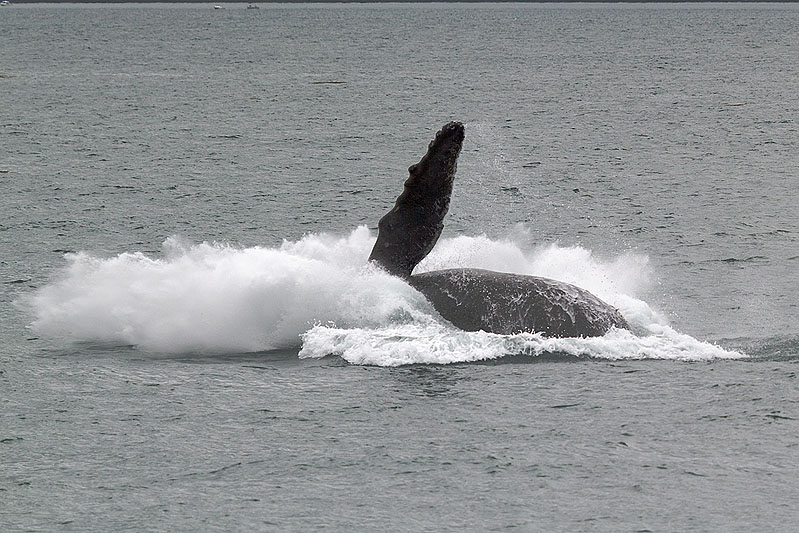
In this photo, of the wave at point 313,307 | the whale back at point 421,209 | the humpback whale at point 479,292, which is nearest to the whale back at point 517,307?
the humpback whale at point 479,292

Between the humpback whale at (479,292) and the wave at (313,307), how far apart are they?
188mm

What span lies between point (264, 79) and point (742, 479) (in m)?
93.1

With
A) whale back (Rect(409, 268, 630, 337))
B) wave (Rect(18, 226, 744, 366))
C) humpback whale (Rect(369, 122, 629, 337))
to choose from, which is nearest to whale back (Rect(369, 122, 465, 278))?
humpback whale (Rect(369, 122, 629, 337))

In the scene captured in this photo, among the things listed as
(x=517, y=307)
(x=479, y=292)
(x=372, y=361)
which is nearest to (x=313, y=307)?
(x=372, y=361)

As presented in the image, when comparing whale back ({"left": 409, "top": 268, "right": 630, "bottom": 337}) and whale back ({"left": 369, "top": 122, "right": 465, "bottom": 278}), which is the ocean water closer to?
whale back ({"left": 409, "top": 268, "right": 630, "bottom": 337})

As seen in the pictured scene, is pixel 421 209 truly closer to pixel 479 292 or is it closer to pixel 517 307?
pixel 479 292

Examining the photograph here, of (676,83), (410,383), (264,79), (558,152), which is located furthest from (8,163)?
(676,83)

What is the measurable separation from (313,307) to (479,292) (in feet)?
10.9

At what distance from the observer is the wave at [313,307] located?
20.9 metres

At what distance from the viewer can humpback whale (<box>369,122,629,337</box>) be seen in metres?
20.3

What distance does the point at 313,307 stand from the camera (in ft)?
74.4

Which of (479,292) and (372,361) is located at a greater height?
(479,292)

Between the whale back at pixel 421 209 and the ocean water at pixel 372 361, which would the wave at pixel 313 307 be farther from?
the whale back at pixel 421 209

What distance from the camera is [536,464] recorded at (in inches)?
669
